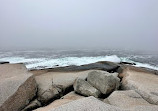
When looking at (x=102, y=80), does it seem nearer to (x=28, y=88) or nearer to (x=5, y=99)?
(x=28, y=88)

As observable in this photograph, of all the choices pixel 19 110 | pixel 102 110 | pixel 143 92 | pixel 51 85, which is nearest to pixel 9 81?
pixel 19 110

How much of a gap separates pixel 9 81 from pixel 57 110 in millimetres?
3257

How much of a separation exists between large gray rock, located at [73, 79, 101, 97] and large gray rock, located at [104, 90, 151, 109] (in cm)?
93

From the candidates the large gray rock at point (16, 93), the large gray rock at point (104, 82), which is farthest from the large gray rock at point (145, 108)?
the large gray rock at point (16, 93)

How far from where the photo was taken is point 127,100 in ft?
19.6

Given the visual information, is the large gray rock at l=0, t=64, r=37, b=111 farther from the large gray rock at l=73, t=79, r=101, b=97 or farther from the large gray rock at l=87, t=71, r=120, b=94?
the large gray rock at l=87, t=71, r=120, b=94

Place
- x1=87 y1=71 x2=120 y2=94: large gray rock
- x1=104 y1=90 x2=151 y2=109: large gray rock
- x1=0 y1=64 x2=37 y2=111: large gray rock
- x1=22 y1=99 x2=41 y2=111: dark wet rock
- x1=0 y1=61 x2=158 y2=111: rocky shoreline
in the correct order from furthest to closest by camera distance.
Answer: x1=87 y1=71 x2=120 y2=94: large gray rock
x1=22 y1=99 x2=41 y2=111: dark wet rock
x1=0 y1=64 x2=37 y2=111: large gray rock
x1=104 y1=90 x2=151 y2=109: large gray rock
x1=0 y1=61 x2=158 y2=111: rocky shoreline

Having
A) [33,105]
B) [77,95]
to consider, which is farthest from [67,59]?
[33,105]

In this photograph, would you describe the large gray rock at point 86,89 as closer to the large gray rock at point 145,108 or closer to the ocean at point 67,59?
the large gray rock at point 145,108

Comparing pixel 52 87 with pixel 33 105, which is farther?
pixel 52 87

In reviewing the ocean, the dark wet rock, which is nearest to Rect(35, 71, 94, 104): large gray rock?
the dark wet rock

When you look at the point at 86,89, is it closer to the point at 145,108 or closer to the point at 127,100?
the point at 127,100

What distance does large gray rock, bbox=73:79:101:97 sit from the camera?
707cm

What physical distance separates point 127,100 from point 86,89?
1.93 m
